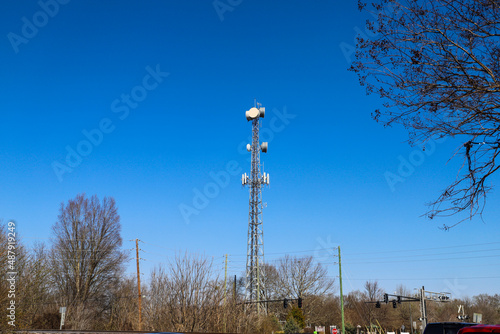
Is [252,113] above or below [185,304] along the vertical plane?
above

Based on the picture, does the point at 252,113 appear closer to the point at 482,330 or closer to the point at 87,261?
the point at 87,261

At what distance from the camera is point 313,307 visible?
63.8m

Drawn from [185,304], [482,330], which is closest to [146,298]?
[185,304]

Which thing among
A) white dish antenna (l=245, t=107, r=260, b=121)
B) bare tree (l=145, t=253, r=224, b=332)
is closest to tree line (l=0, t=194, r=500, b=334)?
bare tree (l=145, t=253, r=224, b=332)

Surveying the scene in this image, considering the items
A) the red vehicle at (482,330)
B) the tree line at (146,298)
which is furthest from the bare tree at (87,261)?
the red vehicle at (482,330)

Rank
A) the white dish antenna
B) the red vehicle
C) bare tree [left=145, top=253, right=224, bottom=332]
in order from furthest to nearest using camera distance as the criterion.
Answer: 1. the white dish antenna
2. bare tree [left=145, top=253, right=224, bottom=332]
3. the red vehicle

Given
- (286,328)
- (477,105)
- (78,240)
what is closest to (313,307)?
(286,328)

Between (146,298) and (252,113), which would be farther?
(252,113)

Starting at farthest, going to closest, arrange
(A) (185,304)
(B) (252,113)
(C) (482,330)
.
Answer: (B) (252,113)
(A) (185,304)
(C) (482,330)

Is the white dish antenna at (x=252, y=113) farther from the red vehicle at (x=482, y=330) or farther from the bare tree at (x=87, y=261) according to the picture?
the red vehicle at (x=482, y=330)

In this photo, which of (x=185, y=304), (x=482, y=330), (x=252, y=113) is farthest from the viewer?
(x=252, y=113)

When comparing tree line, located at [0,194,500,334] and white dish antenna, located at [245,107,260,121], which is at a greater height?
white dish antenna, located at [245,107,260,121]

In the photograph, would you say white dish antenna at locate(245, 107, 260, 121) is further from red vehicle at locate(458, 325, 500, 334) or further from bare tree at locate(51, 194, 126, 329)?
red vehicle at locate(458, 325, 500, 334)

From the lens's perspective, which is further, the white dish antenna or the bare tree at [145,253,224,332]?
the white dish antenna
